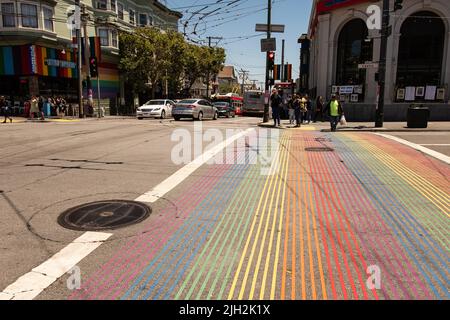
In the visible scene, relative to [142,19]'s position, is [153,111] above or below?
below

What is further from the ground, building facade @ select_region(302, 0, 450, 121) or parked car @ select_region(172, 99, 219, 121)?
building facade @ select_region(302, 0, 450, 121)

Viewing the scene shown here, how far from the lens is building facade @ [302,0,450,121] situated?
77.3 ft

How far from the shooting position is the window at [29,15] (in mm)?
26328

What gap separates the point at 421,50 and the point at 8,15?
2834 cm

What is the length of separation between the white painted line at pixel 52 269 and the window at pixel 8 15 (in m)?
27.6

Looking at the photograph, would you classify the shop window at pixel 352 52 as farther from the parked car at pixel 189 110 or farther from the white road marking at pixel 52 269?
the white road marking at pixel 52 269

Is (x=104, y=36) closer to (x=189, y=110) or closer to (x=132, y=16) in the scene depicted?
(x=132, y=16)

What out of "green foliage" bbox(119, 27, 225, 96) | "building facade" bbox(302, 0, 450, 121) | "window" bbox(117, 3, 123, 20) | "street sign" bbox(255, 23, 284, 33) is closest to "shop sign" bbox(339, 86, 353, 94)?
"building facade" bbox(302, 0, 450, 121)

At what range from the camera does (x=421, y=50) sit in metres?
24.1

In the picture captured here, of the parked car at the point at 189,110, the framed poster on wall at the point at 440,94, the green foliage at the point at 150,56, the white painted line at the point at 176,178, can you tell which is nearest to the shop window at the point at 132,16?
the green foliage at the point at 150,56

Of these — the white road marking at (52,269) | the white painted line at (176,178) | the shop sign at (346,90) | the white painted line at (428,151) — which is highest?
the shop sign at (346,90)

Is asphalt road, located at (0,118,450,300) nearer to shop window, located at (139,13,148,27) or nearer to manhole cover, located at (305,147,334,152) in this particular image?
manhole cover, located at (305,147,334,152)

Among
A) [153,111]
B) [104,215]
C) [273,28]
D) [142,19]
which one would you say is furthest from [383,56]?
[142,19]
